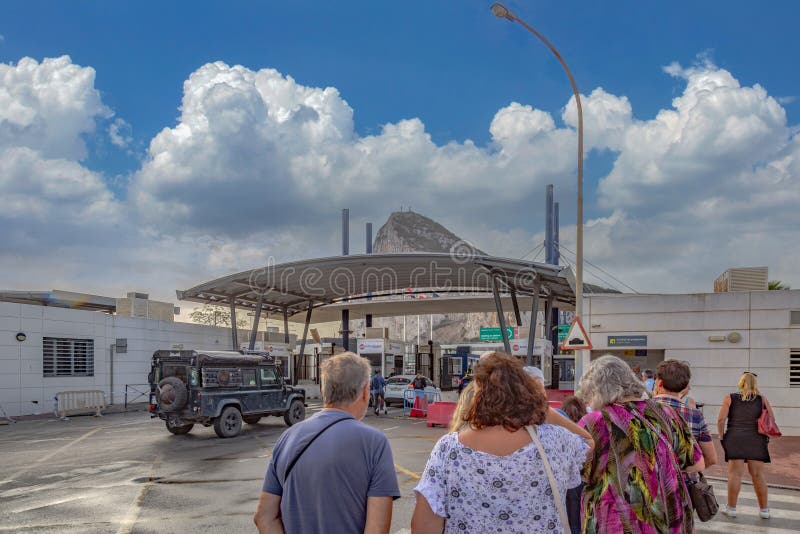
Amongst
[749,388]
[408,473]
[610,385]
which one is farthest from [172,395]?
[610,385]

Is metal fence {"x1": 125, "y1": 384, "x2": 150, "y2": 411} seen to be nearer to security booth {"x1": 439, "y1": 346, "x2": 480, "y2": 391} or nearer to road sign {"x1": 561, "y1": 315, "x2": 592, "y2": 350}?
security booth {"x1": 439, "y1": 346, "x2": 480, "y2": 391}

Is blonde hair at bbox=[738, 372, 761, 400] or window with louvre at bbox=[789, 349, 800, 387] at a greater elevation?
blonde hair at bbox=[738, 372, 761, 400]

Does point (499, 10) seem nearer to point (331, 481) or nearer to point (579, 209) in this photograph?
point (579, 209)

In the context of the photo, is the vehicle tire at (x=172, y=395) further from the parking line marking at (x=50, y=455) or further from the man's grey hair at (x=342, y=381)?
the man's grey hair at (x=342, y=381)

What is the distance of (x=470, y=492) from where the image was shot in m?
2.95

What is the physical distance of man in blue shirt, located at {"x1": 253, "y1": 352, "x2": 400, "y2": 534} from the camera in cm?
298

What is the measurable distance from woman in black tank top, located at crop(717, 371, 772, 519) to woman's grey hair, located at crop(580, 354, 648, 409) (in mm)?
4195

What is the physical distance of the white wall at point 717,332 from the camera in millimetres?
16547

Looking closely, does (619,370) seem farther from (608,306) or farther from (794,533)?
(608,306)

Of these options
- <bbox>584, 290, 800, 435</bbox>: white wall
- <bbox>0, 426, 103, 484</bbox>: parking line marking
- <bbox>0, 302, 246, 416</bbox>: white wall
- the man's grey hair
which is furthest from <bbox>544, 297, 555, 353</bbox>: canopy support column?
the man's grey hair

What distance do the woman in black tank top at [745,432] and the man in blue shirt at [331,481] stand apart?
562 cm

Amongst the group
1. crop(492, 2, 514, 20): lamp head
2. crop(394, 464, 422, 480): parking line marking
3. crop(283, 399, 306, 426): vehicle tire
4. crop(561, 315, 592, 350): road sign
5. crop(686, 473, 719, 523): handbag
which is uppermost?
crop(492, 2, 514, 20): lamp head

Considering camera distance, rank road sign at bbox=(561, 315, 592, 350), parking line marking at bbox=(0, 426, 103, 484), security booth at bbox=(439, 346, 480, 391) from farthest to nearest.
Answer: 1. security booth at bbox=(439, 346, 480, 391)
2. road sign at bbox=(561, 315, 592, 350)
3. parking line marking at bbox=(0, 426, 103, 484)

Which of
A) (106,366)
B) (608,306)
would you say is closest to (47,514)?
(608,306)
